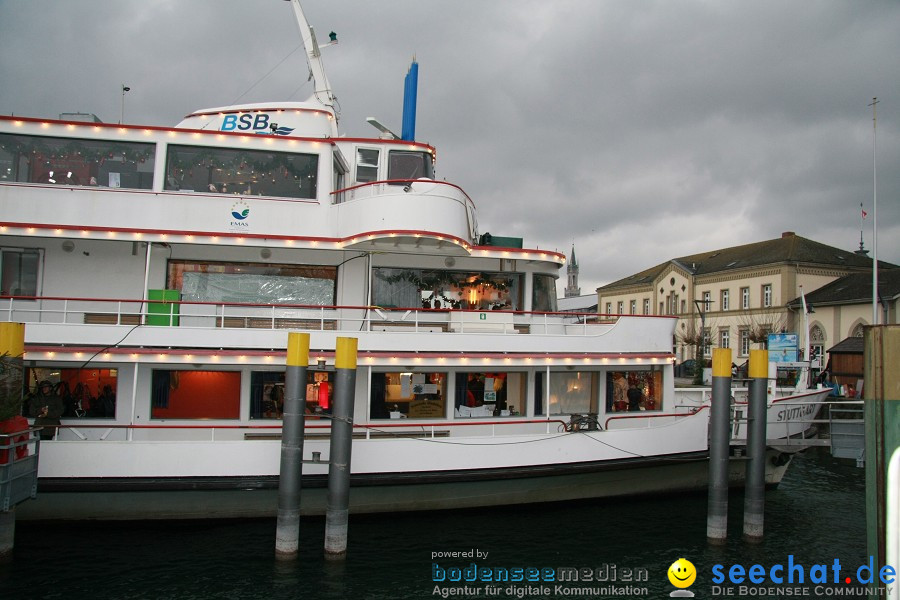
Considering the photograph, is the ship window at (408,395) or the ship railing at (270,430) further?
the ship window at (408,395)

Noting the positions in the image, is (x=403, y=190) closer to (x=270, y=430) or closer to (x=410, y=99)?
(x=410, y=99)

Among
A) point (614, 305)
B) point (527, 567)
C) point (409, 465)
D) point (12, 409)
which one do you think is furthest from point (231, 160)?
point (614, 305)

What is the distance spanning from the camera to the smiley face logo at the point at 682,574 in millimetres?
10195

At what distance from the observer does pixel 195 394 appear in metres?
12.7

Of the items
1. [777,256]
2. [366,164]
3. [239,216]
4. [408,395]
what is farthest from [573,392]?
[777,256]

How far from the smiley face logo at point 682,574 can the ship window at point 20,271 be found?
1304 cm

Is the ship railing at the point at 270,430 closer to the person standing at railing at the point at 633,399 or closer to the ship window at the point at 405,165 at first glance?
the person standing at railing at the point at 633,399

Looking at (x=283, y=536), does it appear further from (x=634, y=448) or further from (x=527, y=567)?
(x=634, y=448)

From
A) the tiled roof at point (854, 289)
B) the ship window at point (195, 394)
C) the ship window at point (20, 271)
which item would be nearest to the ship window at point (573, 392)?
the ship window at point (195, 394)

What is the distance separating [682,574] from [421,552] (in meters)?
4.27

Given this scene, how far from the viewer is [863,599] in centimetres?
987

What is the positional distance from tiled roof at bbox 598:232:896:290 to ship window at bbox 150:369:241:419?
43032mm

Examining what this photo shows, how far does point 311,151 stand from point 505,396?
674 centimetres

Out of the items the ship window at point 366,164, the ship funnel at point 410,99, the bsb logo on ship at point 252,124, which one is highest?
the ship funnel at point 410,99
